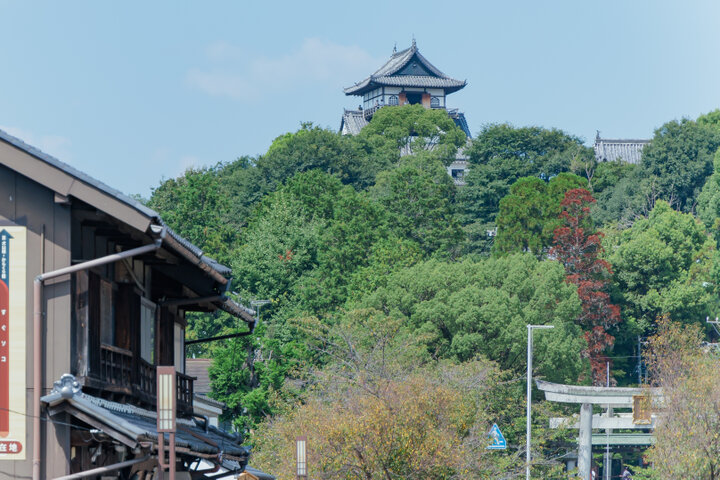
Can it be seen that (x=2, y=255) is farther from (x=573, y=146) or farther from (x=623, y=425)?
(x=573, y=146)

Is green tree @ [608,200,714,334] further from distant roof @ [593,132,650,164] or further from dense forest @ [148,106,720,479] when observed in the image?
distant roof @ [593,132,650,164]

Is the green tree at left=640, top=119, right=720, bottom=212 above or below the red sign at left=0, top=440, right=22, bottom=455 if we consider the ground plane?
above

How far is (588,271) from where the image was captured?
73250mm

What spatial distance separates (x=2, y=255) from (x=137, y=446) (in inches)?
90.0

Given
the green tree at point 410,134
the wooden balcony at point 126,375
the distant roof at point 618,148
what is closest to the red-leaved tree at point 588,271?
the green tree at point 410,134

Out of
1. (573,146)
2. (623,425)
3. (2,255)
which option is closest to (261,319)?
(623,425)

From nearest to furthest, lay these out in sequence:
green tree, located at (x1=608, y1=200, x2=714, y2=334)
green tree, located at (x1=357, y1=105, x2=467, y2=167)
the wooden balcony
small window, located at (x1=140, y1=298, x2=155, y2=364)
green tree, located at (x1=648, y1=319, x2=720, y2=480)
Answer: the wooden balcony
small window, located at (x1=140, y1=298, x2=155, y2=364)
green tree, located at (x1=648, y1=319, x2=720, y2=480)
green tree, located at (x1=608, y1=200, x2=714, y2=334)
green tree, located at (x1=357, y1=105, x2=467, y2=167)

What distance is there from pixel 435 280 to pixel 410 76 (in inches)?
3029

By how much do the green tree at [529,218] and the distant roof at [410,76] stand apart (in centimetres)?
5346

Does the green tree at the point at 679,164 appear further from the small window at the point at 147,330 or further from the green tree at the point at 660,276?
the small window at the point at 147,330

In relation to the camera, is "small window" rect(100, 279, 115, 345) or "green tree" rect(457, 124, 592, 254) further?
"green tree" rect(457, 124, 592, 254)

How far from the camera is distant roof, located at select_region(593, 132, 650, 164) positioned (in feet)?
375

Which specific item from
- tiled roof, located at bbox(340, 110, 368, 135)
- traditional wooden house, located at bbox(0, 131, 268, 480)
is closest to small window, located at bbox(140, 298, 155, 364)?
traditional wooden house, located at bbox(0, 131, 268, 480)

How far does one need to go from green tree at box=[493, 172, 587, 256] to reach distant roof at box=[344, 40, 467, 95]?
53459 mm
